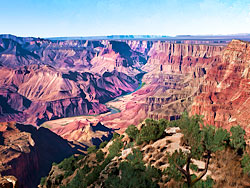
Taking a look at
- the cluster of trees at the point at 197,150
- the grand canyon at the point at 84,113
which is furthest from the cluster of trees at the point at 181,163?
the grand canyon at the point at 84,113

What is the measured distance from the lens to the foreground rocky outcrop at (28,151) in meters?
58.0

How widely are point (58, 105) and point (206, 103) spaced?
99.6m

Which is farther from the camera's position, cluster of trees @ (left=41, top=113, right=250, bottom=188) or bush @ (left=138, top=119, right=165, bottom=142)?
bush @ (left=138, top=119, right=165, bottom=142)

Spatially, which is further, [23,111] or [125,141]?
[23,111]

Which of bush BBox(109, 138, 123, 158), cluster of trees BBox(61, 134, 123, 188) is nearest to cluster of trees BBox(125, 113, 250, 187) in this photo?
bush BBox(109, 138, 123, 158)

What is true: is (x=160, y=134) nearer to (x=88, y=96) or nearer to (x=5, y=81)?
(x=88, y=96)

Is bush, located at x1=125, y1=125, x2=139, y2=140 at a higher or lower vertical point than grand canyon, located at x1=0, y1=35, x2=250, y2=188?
higher

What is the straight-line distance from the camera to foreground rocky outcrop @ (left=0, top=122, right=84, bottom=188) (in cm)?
5796

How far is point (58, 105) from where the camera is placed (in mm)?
149375

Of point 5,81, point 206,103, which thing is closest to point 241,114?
point 206,103

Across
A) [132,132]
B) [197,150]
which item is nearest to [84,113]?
[132,132]

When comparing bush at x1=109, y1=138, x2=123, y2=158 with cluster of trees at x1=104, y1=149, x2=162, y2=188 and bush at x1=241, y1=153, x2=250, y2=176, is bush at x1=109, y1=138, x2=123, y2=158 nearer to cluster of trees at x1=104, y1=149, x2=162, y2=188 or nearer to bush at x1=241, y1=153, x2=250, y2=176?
cluster of trees at x1=104, y1=149, x2=162, y2=188

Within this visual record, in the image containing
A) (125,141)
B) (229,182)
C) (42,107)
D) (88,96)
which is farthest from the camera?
(88,96)

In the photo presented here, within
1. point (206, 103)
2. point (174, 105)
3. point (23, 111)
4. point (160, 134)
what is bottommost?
point (23, 111)
